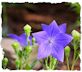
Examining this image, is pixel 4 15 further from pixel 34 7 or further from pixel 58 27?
pixel 58 27

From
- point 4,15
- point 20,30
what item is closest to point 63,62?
point 20,30

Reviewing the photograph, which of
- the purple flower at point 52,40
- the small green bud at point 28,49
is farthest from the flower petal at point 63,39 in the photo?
the small green bud at point 28,49

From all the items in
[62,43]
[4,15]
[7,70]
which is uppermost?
[4,15]

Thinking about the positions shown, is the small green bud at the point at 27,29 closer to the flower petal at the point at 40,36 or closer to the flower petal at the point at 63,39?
the flower petal at the point at 40,36

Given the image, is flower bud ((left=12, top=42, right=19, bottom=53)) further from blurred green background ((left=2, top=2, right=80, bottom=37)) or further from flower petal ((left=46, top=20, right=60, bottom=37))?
flower petal ((left=46, top=20, right=60, bottom=37))

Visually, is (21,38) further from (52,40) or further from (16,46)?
(52,40)

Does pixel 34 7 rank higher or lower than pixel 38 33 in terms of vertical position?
higher

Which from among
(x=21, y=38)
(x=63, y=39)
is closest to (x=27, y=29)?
(x=21, y=38)
